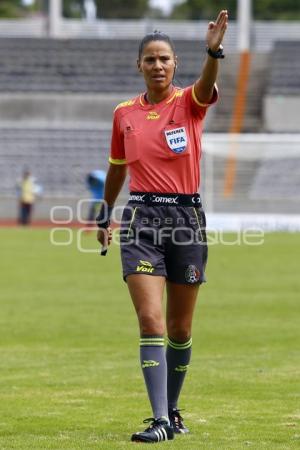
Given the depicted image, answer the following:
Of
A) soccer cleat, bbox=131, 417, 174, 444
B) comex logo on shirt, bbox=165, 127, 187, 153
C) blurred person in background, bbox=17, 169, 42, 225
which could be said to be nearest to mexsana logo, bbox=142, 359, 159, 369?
soccer cleat, bbox=131, 417, 174, 444

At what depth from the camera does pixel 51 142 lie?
4097 centimetres

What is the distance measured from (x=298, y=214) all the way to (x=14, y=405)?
1014 inches

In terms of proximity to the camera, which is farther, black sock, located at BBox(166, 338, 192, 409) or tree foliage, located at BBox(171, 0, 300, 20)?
tree foliage, located at BBox(171, 0, 300, 20)

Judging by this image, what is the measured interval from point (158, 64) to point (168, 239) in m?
1.00

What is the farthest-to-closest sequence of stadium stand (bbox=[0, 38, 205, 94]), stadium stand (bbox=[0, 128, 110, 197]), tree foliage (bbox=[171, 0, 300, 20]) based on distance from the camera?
tree foliage (bbox=[171, 0, 300, 20]) → stadium stand (bbox=[0, 38, 205, 94]) → stadium stand (bbox=[0, 128, 110, 197])

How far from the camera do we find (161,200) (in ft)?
21.9

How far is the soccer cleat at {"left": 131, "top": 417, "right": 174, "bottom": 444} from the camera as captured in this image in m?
6.35

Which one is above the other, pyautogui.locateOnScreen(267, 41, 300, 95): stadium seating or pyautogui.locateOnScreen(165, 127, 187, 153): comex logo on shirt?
pyautogui.locateOnScreen(165, 127, 187, 153): comex logo on shirt

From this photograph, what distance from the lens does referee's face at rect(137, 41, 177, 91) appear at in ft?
21.7

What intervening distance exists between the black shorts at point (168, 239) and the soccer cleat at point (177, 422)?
836 millimetres

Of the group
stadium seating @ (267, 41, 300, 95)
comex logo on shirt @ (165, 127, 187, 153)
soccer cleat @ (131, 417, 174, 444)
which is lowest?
stadium seating @ (267, 41, 300, 95)

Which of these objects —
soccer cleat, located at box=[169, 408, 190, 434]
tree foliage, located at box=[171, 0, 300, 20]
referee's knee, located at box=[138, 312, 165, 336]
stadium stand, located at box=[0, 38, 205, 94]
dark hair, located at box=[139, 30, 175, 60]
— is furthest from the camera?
tree foliage, located at box=[171, 0, 300, 20]

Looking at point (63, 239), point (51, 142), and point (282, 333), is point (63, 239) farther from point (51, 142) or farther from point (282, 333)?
point (282, 333)

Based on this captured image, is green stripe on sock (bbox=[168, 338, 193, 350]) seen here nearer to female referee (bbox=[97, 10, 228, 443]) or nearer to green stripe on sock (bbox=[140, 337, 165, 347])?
female referee (bbox=[97, 10, 228, 443])
